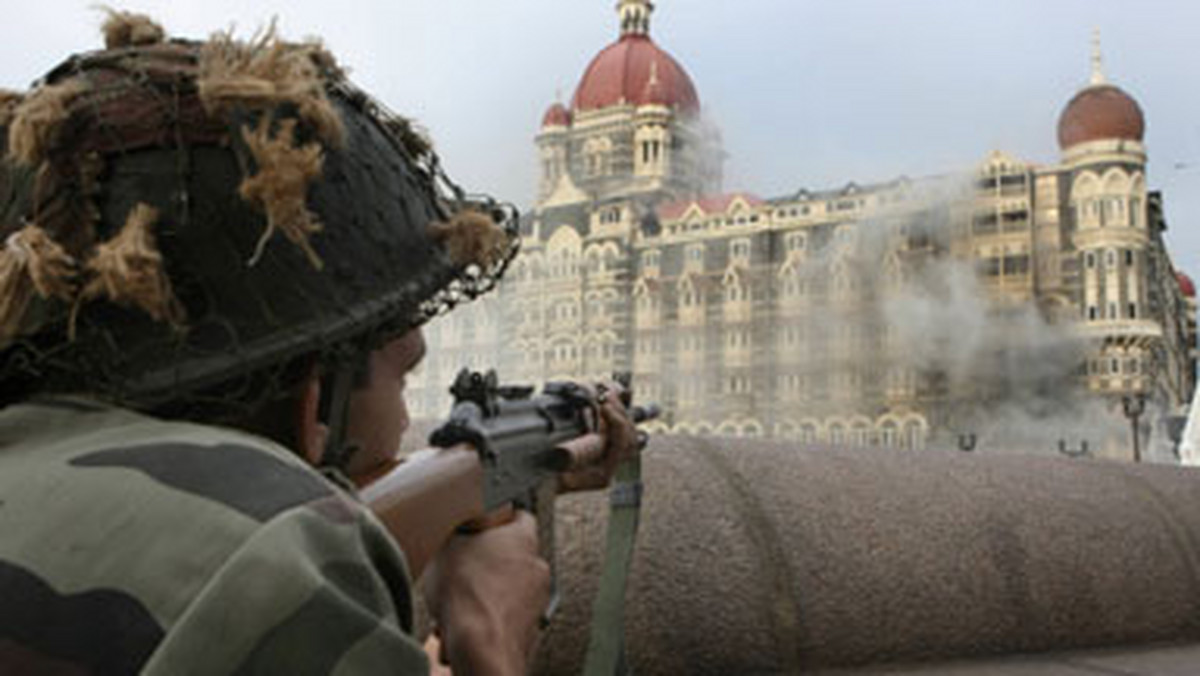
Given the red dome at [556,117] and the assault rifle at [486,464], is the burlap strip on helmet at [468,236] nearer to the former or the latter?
the assault rifle at [486,464]

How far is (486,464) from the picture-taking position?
155 centimetres

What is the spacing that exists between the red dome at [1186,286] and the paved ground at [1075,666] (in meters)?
49.2

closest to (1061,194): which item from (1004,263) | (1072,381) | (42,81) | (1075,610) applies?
(1004,263)

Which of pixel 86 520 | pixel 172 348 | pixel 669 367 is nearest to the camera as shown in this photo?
pixel 86 520

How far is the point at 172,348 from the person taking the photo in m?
1.00

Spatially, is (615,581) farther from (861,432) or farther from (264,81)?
(861,432)

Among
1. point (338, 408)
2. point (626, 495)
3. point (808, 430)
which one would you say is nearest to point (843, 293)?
point (808, 430)

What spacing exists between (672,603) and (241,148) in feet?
6.54

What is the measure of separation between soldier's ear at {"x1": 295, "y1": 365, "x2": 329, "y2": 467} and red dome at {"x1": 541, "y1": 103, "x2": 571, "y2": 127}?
4304cm

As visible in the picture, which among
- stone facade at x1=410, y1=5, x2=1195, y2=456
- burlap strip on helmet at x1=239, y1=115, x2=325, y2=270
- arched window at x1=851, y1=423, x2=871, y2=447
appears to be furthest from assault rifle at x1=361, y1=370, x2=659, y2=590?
arched window at x1=851, y1=423, x2=871, y2=447

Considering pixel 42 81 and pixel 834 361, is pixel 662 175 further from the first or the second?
pixel 42 81

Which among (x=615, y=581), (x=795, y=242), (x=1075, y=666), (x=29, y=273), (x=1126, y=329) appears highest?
(x=795, y=242)

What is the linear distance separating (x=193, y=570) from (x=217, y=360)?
0.95ft

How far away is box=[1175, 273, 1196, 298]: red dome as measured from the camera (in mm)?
48500
